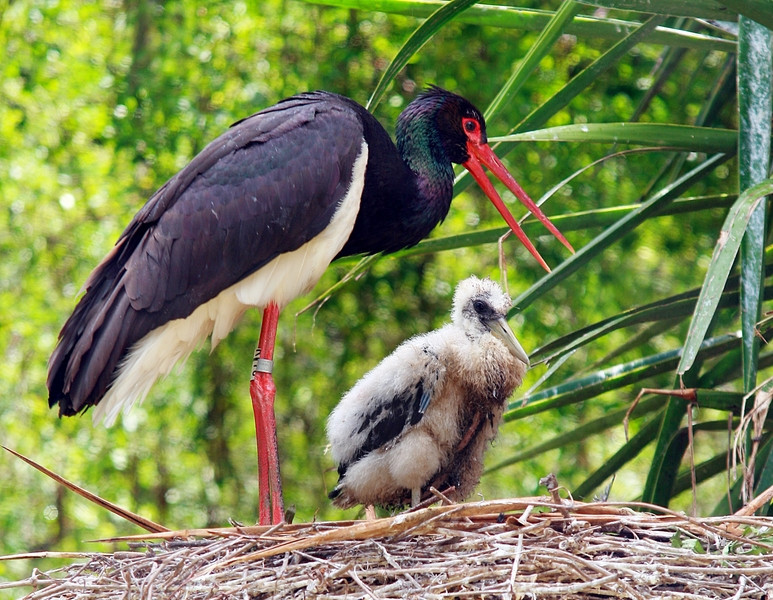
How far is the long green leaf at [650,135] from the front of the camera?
3.27 meters

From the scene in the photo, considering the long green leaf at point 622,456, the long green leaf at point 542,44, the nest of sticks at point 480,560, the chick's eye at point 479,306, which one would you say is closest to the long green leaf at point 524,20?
the long green leaf at point 542,44

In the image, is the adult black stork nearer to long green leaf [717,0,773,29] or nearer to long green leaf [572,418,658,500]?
long green leaf [572,418,658,500]

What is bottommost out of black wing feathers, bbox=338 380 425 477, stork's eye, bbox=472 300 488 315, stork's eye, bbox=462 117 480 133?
black wing feathers, bbox=338 380 425 477

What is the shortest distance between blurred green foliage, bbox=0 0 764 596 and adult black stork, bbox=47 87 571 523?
8.50 feet

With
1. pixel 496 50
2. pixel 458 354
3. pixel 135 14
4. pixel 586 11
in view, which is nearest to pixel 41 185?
pixel 135 14

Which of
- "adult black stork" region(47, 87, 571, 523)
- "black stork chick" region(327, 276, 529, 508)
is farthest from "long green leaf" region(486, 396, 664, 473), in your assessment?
"adult black stork" region(47, 87, 571, 523)

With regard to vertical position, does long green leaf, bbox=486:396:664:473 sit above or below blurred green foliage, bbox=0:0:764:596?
below

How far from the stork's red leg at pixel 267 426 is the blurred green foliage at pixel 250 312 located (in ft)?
8.34

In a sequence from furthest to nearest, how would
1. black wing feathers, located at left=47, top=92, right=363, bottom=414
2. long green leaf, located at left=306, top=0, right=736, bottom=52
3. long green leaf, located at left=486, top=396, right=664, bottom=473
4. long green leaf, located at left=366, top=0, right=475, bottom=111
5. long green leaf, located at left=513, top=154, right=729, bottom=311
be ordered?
1. long green leaf, located at left=486, top=396, right=664, bottom=473
2. black wing feathers, located at left=47, top=92, right=363, bottom=414
3. long green leaf, located at left=306, top=0, right=736, bottom=52
4. long green leaf, located at left=513, top=154, right=729, bottom=311
5. long green leaf, located at left=366, top=0, right=475, bottom=111

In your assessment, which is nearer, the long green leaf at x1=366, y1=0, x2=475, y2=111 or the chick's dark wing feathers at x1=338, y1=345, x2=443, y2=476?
the long green leaf at x1=366, y1=0, x2=475, y2=111

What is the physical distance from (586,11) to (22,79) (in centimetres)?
366

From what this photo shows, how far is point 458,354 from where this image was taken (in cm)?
388

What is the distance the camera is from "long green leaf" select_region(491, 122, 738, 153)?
327cm

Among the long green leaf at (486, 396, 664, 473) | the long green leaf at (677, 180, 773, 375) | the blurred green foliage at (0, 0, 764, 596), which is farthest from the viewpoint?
the blurred green foliage at (0, 0, 764, 596)
